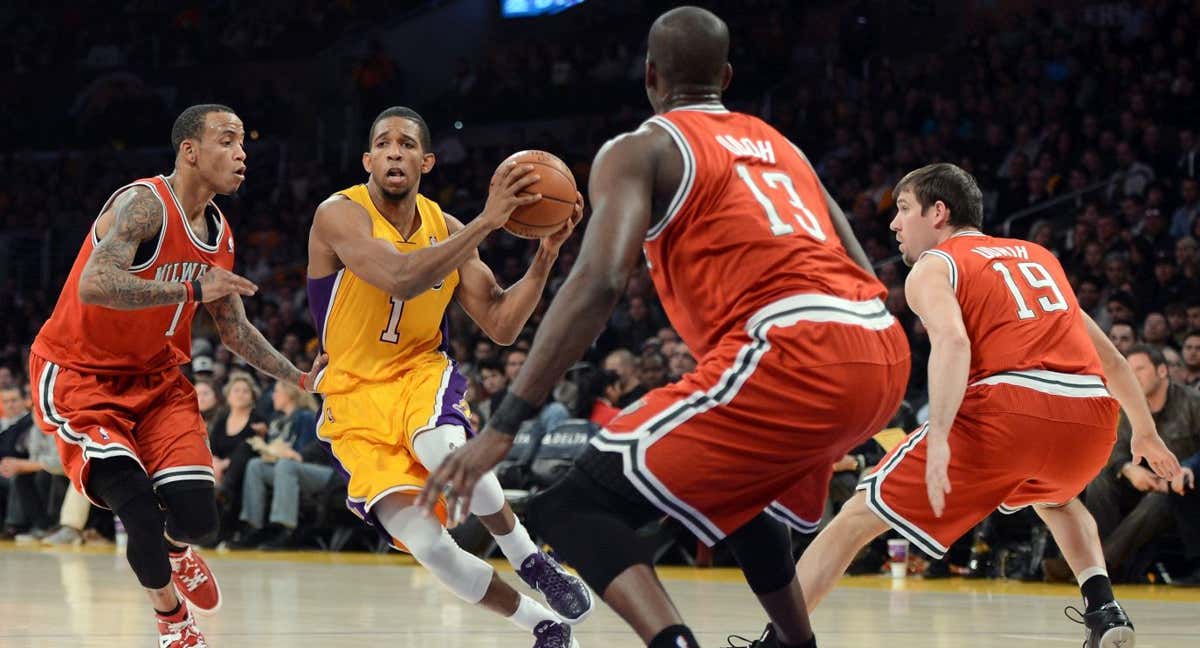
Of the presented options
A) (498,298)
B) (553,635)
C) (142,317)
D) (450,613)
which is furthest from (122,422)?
(450,613)

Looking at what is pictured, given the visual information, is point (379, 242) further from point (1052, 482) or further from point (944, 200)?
point (1052, 482)

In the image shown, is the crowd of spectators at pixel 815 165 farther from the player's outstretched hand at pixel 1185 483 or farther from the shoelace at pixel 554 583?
the shoelace at pixel 554 583

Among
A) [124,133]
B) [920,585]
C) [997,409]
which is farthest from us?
[124,133]

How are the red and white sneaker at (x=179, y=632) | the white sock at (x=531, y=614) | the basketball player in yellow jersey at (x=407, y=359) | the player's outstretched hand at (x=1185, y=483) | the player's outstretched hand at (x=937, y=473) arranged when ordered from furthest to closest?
the player's outstretched hand at (x=1185, y=483), the red and white sneaker at (x=179, y=632), the white sock at (x=531, y=614), the basketball player in yellow jersey at (x=407, y=359), the player's outstretched hand at (x=937, y=473)

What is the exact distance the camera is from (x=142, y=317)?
569cm

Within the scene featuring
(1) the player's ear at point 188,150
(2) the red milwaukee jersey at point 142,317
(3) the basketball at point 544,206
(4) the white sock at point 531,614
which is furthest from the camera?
(1) the player's ear at point 188,150

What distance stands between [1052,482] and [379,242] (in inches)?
92.3

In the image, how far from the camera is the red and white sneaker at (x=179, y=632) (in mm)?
5410

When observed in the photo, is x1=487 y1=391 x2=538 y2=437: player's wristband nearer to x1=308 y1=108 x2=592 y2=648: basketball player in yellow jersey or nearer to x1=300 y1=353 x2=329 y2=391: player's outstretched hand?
x1=308 y1=108 x2=592 y2=648: basketball player in yellow jersey

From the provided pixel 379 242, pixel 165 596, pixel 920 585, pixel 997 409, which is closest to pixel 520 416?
pixel 379 242

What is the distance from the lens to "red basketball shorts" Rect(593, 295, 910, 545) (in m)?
3.38

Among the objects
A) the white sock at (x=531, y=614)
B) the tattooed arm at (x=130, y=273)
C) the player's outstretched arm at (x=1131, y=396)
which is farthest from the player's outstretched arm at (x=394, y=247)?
the player's outstretched arm at (x=1131, y=396)

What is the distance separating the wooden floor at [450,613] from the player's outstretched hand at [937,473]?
189cm

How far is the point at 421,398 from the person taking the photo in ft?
16.9
